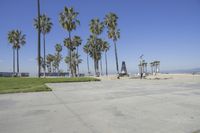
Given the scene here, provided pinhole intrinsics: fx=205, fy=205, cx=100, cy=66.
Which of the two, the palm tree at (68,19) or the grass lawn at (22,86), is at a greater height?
the palm tree at (68,19)

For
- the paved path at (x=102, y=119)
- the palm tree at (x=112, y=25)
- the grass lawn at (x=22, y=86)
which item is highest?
the palm tree at (x=112, y=25)

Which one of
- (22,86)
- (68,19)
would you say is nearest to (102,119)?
(22,86)

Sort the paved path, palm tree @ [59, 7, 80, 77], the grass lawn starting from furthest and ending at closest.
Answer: palm tree @ [59, 7, 80, 77], the grass lawn, the paved path

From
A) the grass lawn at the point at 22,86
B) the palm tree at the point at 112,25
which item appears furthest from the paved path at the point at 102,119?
the palm tree at the point at 112,25

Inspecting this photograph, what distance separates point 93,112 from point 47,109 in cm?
177

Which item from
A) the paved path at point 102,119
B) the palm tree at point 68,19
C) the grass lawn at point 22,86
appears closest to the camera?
the paved path at point 102,119

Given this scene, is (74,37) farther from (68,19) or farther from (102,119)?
(102,119)

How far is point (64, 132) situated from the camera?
15.6 feet

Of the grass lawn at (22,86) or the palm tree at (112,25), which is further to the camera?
the palm tree at (112,25)

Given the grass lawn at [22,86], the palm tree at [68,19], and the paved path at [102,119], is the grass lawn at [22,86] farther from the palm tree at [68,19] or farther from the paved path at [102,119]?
the palm tree at [68,19]

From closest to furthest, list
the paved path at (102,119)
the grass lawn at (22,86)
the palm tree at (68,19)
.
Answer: the paved path at (102,119) < the grass lawn at (22,86) < the palm tree at (68,19)

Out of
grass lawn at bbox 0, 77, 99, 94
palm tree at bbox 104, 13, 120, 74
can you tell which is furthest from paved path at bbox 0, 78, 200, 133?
palm tree at bbox 104, 13, 120, 74

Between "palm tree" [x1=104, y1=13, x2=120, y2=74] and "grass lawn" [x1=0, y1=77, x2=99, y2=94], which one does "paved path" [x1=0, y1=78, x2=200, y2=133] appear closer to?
"grass lawn" [x1=0, y1=77, x2=99, y2=94]

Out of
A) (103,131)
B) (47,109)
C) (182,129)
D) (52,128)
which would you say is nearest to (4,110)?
(47,109)
